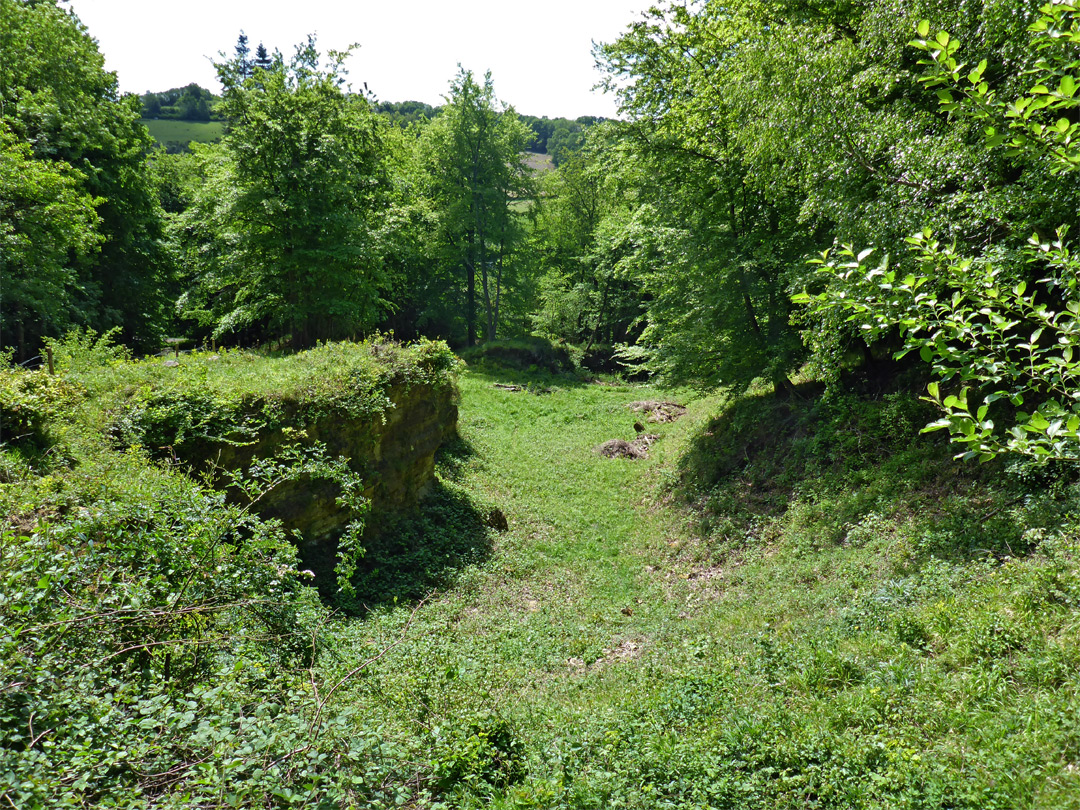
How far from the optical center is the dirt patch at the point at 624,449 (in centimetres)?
1675

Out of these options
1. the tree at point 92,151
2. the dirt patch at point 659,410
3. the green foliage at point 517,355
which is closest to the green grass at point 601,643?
the dirt patch at point 659,410

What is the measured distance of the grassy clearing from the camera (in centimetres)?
417

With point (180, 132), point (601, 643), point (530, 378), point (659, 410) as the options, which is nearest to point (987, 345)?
point (601, 643)

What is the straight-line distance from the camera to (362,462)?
1084 centimetres

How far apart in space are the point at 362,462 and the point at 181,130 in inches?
3577

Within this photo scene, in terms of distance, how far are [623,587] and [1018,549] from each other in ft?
18.5

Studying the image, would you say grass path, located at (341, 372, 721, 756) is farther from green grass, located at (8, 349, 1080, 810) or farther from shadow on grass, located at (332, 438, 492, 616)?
shadow on grass, located at (332, 438, 492, 616)

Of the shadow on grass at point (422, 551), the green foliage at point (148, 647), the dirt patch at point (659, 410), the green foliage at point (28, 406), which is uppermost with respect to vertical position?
the green foliage at point (28, 406)

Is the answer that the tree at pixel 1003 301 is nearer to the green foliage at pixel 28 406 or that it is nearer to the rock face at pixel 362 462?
the rock face at pixel 362 462

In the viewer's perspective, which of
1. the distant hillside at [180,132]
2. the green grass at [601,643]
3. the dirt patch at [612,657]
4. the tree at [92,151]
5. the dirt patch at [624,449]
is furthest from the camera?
the distant hillside at [180,132]

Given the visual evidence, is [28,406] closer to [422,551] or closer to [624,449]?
[422,551]

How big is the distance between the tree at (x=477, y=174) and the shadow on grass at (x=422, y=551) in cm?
1977

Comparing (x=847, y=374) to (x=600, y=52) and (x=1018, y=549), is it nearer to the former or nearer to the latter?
(x=1018, y=549)

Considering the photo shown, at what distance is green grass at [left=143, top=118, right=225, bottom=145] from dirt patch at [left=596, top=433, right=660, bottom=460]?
250ft
